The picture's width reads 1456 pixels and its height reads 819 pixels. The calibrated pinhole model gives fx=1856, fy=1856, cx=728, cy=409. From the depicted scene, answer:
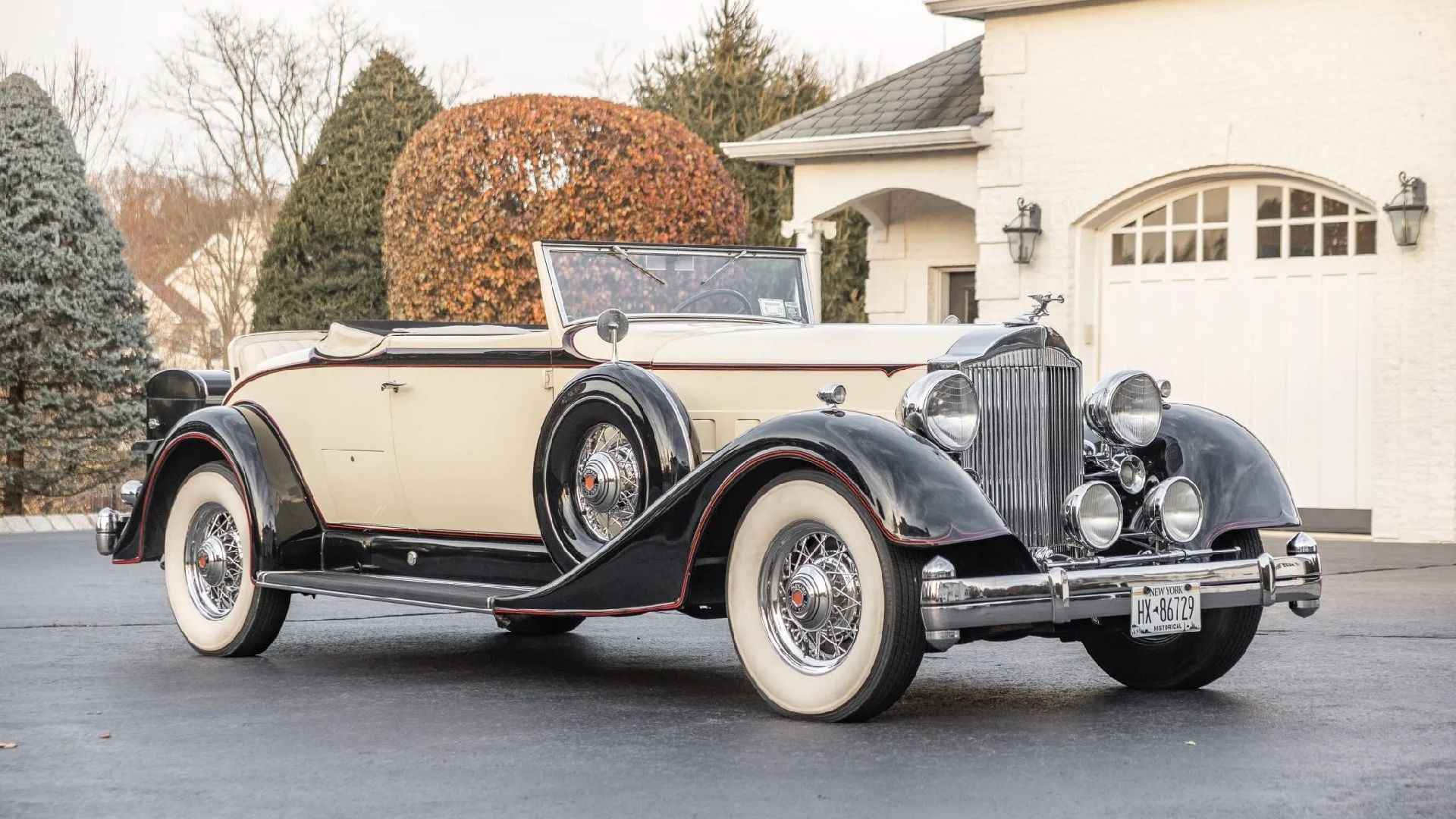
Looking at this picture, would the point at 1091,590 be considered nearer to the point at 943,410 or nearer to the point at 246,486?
the point at 943,410

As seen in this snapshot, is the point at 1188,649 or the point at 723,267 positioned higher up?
the point at 723,267

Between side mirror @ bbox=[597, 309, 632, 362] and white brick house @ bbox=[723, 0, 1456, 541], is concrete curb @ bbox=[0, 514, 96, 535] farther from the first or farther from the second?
side mirror @ bbox=[597, 309, 632, 362]

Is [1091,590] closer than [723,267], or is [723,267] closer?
[1091,590]

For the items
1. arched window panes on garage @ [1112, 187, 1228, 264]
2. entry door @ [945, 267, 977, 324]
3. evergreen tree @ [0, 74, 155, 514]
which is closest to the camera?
arched window panes on garage @ [1112, 187, 1228, 264]

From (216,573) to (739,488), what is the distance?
2911 mm

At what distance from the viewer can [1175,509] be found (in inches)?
237

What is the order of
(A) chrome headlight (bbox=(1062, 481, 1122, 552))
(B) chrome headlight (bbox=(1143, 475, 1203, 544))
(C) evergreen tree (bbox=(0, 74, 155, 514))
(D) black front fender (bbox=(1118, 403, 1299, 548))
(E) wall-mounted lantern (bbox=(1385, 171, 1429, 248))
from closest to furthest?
(A) chrome headlight (bbox=(1062, 481, 1122, 552)), (B) chrome headlight (bbox=(1143, 475, 1203, 544)), (D) black front fender (bbox=(1118, 403, 1299, 548)), (E) wall-mounted lantern (bbox=(1385, 171, 1429, 248)), (C) evergreen tree (bbox=(0, 74, 155, 514))

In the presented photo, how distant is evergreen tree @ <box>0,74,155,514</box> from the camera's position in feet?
49.8

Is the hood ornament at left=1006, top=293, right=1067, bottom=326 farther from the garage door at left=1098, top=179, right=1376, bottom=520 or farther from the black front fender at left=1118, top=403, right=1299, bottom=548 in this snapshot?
the garage door at left=1098, top=179, right=1376, bottom=520

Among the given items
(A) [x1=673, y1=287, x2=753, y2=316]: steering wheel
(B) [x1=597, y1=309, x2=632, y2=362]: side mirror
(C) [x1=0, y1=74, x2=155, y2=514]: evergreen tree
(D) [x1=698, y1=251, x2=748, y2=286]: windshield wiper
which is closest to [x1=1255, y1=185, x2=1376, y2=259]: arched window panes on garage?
(D) [x1=698, y1=251, x2=748, y2=286]: windshield wiper

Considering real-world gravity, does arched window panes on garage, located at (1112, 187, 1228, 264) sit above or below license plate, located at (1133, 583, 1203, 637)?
above

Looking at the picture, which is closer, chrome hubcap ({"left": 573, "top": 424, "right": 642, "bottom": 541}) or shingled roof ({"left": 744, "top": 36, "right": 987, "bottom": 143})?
chrome hubcap ({"left": 573, "top": 424, "right": 642, "bottom": 541})

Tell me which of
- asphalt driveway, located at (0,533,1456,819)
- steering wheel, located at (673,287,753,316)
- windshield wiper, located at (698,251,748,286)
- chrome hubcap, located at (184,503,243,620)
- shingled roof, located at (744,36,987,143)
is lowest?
asphalt driveway, located at (0,533,1456,819)

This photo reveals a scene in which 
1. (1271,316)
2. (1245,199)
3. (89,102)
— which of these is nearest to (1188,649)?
(1271,316)
